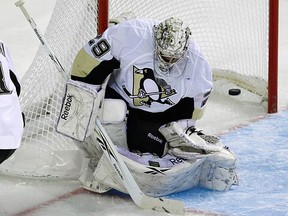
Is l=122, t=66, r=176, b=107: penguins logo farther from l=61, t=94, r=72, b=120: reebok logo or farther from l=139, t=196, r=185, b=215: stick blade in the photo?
l=139, t=196, r=185, b=215: stick blade

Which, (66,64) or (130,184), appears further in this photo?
(66,64)

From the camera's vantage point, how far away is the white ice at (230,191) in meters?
3.42

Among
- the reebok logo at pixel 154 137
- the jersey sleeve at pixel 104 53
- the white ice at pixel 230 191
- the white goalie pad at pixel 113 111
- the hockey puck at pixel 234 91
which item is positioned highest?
the jersey sleeve at pixel 104 53

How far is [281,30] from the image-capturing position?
238 inches

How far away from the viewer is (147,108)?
3.63 m

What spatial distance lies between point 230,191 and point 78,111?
0.65m

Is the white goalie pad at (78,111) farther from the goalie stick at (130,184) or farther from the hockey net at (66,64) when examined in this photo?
the hockey net at (66,64)

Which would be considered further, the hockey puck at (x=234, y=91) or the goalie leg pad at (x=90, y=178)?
the hockey puck at (x=234, y=91)

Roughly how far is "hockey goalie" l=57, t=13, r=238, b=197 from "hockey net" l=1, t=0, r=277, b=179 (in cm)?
20

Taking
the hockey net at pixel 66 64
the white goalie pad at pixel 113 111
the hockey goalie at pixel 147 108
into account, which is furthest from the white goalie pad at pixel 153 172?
the hockey net at pixel 66 64

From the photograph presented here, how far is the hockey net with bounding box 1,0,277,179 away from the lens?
3717mm

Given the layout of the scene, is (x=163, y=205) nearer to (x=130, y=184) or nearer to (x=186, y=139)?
(x=130, y=184)

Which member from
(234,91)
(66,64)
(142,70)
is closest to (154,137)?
(142,70)

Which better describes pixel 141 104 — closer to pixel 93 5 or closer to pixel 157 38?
pixel 157 38
